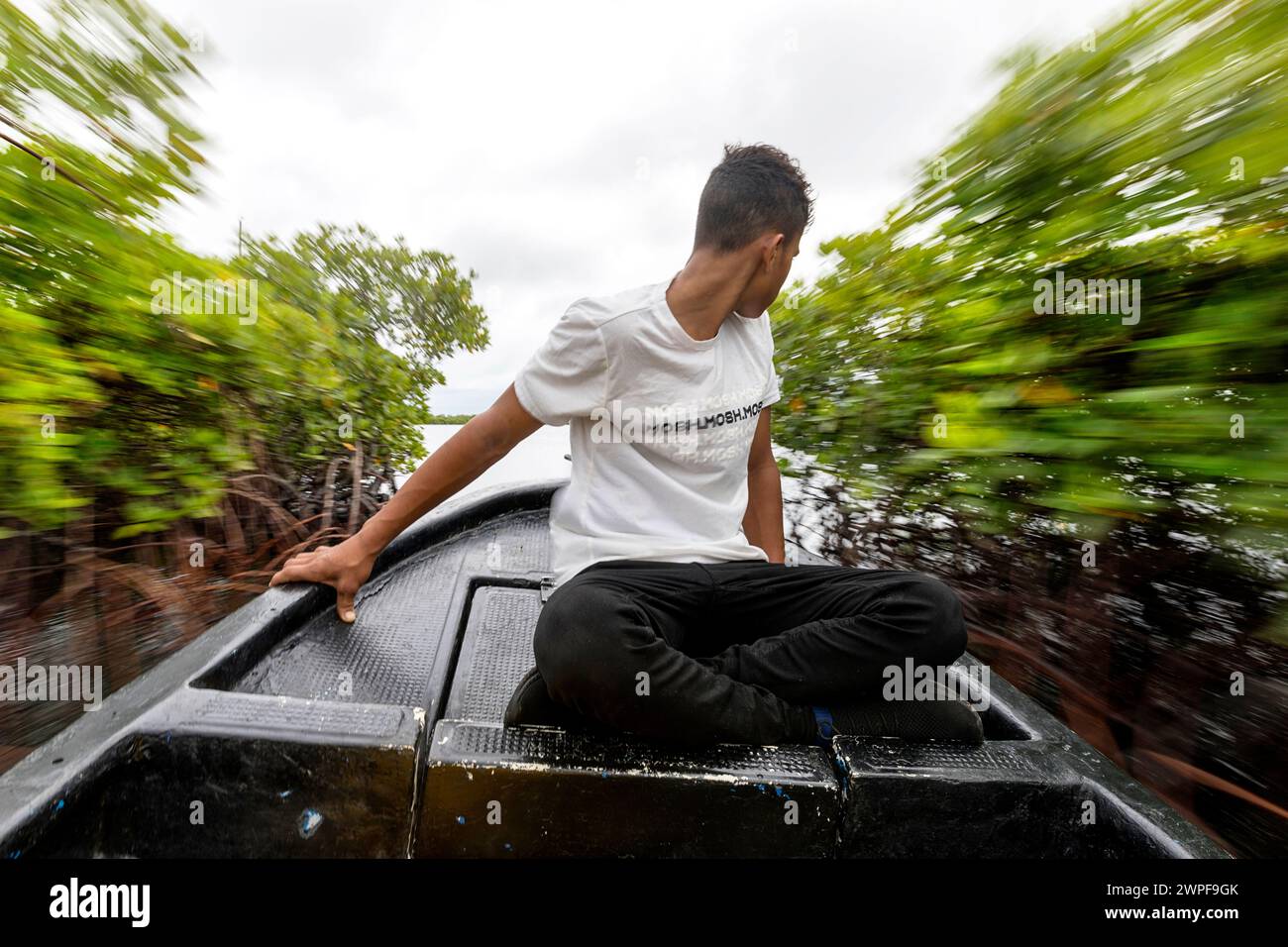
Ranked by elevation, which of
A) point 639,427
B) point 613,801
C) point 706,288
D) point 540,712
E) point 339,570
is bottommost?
point 613,801

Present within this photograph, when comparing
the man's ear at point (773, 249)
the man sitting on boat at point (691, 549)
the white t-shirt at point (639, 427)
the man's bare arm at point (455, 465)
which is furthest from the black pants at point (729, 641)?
the man's ear at point (773, 249)

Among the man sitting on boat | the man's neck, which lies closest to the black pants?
the man sitting on boat

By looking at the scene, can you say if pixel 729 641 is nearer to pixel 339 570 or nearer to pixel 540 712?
pixel 540 712

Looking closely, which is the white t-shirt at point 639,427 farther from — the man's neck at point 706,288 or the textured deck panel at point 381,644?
the textured deck panel at point 381,644

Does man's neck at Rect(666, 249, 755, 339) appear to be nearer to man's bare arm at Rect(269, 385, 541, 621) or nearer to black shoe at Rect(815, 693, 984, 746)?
man's bare arm at Rect(269, 385, 541, 621)

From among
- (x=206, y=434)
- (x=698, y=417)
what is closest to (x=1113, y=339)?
(x=698, y=417)

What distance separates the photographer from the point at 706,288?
5.60ft

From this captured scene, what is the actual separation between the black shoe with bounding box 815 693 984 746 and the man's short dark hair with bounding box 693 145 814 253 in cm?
124

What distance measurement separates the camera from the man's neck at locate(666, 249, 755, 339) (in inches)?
67.1

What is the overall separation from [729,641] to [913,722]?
0.48 meters

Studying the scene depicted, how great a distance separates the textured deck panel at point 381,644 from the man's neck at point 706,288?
3.79 feet

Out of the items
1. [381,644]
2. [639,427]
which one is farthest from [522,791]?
[639,427]

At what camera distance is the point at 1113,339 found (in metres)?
1.11
